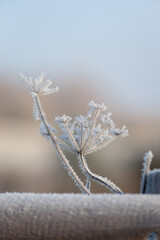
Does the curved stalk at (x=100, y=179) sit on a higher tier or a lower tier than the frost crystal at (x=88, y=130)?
lower

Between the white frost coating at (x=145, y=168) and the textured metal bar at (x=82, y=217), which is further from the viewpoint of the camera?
the white frost coating at (x=145, y=168)

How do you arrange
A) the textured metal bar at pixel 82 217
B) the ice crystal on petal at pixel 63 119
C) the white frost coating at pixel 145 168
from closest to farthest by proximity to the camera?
the textured metal bar at pixel 82 217 < the white frost coating at pixel 145 168 < the ice crystal on petal at pixel 63 119

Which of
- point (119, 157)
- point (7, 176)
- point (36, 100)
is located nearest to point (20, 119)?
point (7, 176)

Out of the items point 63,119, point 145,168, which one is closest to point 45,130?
point 63,119

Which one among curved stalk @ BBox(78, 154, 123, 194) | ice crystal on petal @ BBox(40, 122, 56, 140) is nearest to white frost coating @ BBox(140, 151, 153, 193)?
curved stalk @ BBox(78, 154, 123, 194)

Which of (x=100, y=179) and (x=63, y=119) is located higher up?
(x=63, y=119)

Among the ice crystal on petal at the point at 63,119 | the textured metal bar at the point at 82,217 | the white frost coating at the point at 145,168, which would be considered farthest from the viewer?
the ice crystal on petal at the point at 63,119

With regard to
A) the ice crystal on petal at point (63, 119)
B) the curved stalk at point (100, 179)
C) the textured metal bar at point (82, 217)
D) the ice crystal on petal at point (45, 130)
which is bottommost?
the textured metal bar at point (82, 217)

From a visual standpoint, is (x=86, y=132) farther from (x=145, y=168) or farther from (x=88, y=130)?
(x=145, y=168)

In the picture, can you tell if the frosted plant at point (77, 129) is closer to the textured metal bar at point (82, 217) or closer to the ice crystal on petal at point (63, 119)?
the ice crystal on petal at point (63, 119)

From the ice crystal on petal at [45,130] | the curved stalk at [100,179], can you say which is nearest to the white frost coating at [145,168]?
the curved stalk at [100,179]
